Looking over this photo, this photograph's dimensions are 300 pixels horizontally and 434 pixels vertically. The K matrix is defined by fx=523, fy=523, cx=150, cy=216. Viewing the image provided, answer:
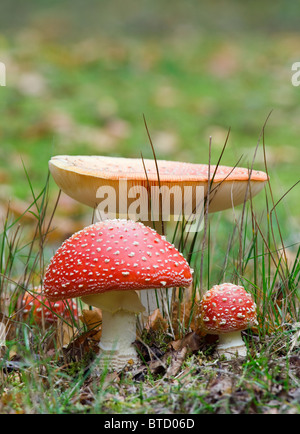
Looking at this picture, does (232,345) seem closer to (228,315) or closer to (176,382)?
(228,315)

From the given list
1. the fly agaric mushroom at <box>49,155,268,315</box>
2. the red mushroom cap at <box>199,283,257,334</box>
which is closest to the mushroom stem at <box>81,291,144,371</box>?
the fly agaric mushroom at <box>49,155,268,315</box>

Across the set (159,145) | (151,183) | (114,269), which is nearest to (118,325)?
(114,269)

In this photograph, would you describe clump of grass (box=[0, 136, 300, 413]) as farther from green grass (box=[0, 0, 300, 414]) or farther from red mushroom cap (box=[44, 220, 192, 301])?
red mushroom cap (box=[44, 220, 192, 301])

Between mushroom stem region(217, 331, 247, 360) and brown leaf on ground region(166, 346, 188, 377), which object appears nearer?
brown leaf on ground region(166, 346, 188, 377)

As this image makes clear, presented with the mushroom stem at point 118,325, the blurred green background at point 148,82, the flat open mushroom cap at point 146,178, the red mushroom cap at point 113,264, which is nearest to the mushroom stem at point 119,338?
the mushroom stem at point 118,325

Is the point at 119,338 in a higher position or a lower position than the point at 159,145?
lower
